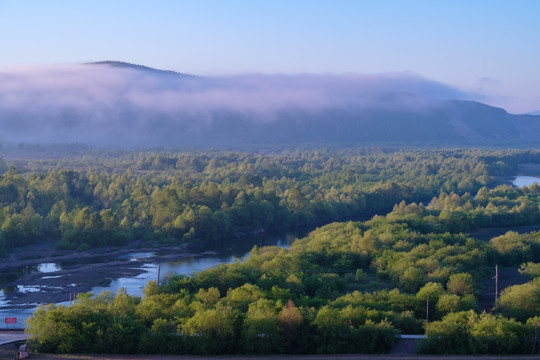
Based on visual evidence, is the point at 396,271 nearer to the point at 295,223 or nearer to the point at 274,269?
the point at 274,269

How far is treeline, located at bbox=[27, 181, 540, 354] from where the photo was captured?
1750 centimetres

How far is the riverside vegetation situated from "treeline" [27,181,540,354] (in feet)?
0.11

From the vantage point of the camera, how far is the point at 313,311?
18594mm

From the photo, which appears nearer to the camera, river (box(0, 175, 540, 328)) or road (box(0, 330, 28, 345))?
road (box(0, 330, 28, 345))

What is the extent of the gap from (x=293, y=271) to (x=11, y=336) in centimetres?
931

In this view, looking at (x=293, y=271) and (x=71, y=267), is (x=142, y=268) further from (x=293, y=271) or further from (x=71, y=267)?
(x=293, y=271)

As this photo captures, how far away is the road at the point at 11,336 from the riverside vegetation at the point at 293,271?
32.3 inches

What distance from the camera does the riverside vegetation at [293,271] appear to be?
17594mm

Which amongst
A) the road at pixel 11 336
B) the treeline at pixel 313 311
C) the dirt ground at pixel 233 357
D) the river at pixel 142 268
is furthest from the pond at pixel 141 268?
the dirt ground at pixel 233 357

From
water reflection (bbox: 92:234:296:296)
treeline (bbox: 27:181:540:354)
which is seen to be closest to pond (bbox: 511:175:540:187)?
water reflection (bbox: 92:234:296:296)

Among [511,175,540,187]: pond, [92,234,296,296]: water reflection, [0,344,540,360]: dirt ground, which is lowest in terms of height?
[92,234,296,296]: water reflection

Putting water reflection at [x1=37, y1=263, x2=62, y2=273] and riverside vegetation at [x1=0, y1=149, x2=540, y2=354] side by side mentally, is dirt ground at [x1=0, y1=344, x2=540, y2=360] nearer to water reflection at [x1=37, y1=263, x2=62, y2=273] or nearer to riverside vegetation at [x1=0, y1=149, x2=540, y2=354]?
riverside vegetation at [x1=0, y1=149, x2=540, y2=354]

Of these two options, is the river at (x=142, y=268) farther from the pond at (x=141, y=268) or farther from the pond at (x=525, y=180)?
the pond at (x=525, y=180)

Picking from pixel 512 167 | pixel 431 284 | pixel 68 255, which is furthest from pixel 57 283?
pixel 512 167
